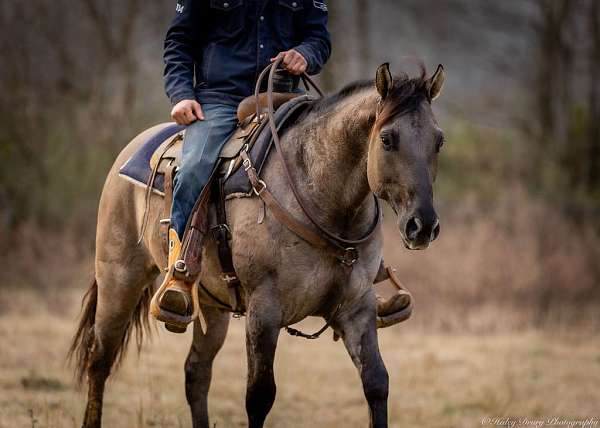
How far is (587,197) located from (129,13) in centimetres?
890

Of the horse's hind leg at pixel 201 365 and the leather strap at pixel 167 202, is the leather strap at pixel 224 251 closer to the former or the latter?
the leather strap at pixel 167 202

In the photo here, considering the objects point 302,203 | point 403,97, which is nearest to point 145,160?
point 302,203

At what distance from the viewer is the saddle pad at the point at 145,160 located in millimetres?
5965

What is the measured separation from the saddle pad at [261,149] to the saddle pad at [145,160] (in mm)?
836

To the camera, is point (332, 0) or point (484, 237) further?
point (332, 0)

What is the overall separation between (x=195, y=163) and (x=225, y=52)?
78cm

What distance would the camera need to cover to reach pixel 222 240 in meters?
5.13

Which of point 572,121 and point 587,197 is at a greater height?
point 572,121

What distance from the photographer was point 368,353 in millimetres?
4961

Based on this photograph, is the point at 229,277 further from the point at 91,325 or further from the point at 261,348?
the point at 91,325

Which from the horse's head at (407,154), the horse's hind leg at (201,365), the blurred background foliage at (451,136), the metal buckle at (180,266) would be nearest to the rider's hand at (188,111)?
the metal buckle at (180,266)

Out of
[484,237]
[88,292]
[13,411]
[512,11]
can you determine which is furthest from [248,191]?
[512,11]

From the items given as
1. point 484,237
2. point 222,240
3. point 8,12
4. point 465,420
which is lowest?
point 465,420

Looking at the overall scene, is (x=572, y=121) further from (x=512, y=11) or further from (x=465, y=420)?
(x=465, y=420)
